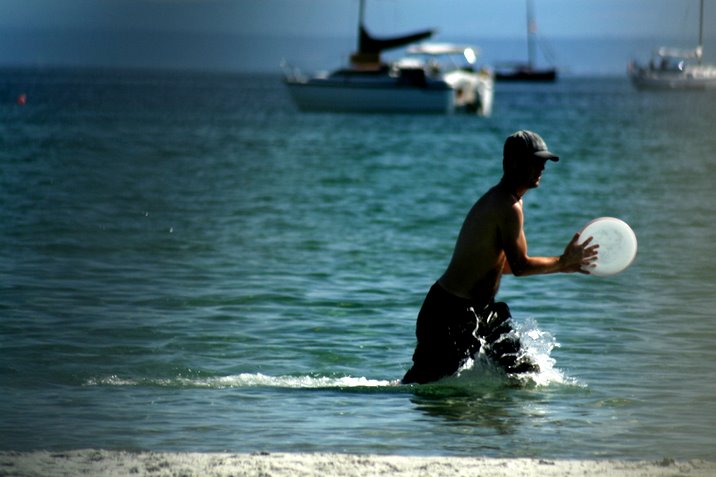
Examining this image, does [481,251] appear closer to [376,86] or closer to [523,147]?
[523,147]

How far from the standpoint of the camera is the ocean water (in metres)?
7.65

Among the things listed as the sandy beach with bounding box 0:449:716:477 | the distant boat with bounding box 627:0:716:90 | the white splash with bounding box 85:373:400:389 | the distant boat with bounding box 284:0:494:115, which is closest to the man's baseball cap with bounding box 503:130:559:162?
the sandy beach with bounding box 0:449:716:477

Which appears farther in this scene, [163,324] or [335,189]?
[335,189]

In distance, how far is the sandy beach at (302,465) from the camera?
6.28m

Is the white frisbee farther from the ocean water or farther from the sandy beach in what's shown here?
the sandy beach

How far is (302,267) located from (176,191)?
526 inches

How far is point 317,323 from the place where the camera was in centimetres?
1177

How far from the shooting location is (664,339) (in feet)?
36.4

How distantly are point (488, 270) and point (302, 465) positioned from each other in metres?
2.03

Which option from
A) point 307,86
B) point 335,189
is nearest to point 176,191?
point 335,189

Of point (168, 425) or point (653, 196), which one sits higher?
point (168, 425)

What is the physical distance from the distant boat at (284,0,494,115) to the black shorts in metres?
64.6

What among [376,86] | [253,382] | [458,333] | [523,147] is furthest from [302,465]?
[376,86]

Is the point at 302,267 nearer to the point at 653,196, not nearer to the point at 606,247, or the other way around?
the point at 606,247
